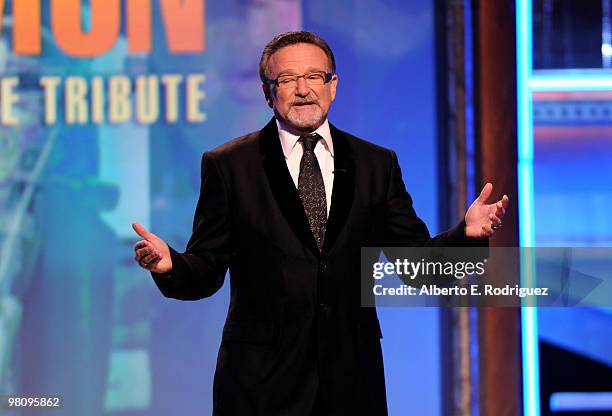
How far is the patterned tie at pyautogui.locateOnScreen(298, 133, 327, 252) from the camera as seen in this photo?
2059 mm

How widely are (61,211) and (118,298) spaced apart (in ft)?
1.26

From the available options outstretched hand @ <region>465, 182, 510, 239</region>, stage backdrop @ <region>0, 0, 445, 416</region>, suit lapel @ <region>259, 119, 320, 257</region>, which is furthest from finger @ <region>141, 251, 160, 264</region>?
stage backdrop @ <region>0, 0, 445, 416</region>

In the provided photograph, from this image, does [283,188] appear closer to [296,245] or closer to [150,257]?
[296,245]

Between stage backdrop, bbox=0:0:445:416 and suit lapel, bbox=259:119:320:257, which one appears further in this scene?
stage backdrop, bbox=0:0:445:416

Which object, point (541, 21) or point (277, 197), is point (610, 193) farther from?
point (277, 197)

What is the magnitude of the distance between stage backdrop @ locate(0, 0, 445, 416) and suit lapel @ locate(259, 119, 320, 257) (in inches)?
51.4

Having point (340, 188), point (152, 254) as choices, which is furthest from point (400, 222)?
point (152, 254)

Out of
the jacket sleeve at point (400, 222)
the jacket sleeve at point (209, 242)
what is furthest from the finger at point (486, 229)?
the jacket sleeve at point (209, 242)

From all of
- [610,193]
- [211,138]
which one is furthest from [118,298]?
[610,193]

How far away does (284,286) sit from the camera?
202cm

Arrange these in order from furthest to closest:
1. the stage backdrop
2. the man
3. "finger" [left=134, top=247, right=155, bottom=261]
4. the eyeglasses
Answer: the stage backdrop, the eyeglasses, the man, "finger" [left=134, top=247, right=155, bottom=261]

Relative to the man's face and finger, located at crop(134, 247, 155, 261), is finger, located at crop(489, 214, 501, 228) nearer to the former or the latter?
the man's face

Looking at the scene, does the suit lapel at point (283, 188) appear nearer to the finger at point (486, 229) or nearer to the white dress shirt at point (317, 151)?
the white dress shirt at point (317, 151)

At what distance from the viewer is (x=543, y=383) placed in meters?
3.53
